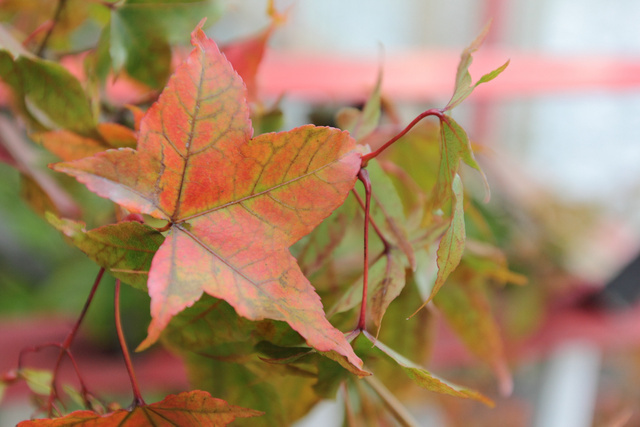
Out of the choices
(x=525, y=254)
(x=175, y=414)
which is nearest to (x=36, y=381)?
(x=175, y=414)

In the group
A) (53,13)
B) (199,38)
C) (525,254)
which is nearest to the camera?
(199,38)

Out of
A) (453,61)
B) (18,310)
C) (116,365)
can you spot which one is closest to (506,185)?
(453,61)

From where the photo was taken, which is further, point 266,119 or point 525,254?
point 525,254

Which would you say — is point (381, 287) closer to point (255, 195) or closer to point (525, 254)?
point (255, 195)

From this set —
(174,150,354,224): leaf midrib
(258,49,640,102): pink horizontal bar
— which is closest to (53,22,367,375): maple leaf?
(174,150,354,224): leaf midrib

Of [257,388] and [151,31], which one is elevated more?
[151,31]

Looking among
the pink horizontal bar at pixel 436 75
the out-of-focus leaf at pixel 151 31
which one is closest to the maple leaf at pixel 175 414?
the out-of-focus leaf at pixel 151 31

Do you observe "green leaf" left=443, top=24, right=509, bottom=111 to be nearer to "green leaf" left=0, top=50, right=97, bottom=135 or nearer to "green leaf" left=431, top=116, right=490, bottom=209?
"green leaf" left=431, top=116, right=490, bottom=209
